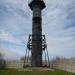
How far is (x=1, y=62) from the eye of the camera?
1716 inches

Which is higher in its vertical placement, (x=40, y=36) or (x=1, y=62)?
(x=40, y=36)

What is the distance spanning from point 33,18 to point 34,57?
23.6 ft

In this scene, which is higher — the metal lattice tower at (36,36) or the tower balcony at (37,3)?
the tower balcony at (37,3)

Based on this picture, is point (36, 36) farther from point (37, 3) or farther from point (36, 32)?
point (37, 3)

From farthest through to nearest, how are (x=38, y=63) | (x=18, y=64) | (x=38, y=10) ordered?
(x=18, y=64) < (x=38, y=10) < (x=38, y=63)

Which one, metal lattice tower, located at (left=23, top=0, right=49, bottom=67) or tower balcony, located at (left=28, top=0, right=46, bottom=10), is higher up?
tower balcony, located at (left=28, top=0, right=46, bottom=10)

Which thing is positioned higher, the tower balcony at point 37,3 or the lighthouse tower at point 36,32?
the tower balcony at point 37,3

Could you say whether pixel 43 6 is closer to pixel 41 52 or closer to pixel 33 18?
pixel 33 18

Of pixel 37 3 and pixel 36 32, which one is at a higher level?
pixel 37 3

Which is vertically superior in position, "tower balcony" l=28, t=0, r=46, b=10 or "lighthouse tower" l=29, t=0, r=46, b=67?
"tower balcony" l=28, t=0, r=46, b=10

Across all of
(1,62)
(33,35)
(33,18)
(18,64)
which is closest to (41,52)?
(33,35)

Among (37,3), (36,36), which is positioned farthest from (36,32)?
(37,3)

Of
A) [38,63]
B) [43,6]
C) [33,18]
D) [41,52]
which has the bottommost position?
[38,63]

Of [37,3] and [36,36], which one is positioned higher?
[37,3]
